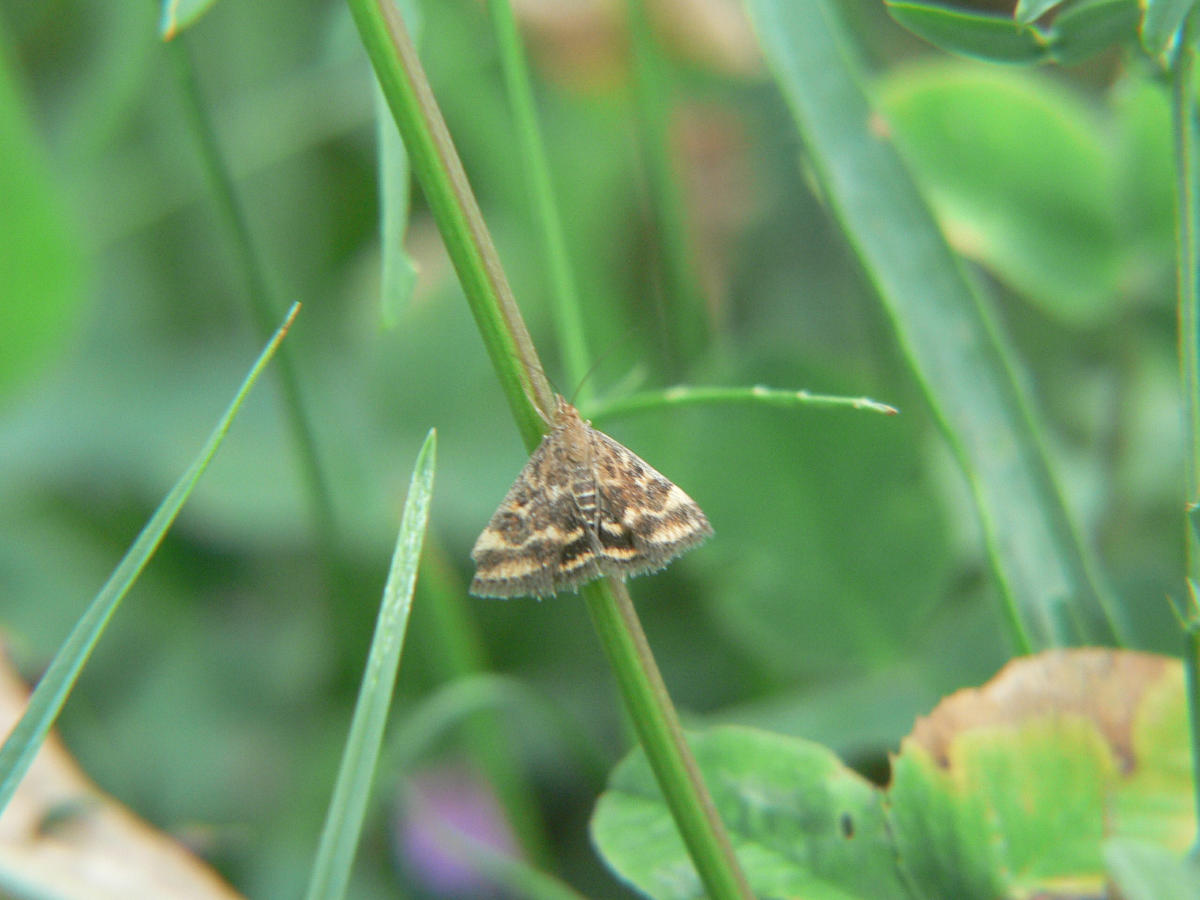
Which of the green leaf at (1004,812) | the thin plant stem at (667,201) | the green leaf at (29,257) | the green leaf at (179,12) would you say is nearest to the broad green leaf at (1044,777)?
the green leaf at (1004,812)

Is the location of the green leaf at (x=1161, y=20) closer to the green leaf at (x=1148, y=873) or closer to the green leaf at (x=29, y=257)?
the green leaf at (x=1148, y=873)

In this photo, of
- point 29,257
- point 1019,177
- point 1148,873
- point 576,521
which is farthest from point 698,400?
point 29,257

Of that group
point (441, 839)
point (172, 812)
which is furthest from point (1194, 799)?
point (172, 812)

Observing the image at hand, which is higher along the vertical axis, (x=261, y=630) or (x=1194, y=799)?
(x=261, y=630)

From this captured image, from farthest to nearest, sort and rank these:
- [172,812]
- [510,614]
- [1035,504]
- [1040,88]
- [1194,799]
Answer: [510,614], [172,812], [1040,88], [1035,504], [1194,799]

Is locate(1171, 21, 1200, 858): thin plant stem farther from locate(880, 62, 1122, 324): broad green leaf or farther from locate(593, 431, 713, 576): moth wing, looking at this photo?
locate(880, 62, 1122, 324): broad green leaf

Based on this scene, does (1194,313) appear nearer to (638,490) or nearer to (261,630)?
(638,490)

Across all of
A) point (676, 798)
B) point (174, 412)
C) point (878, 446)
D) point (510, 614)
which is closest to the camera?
point (676, 798)

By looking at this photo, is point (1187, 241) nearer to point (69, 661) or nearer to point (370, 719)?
point (370, 719)

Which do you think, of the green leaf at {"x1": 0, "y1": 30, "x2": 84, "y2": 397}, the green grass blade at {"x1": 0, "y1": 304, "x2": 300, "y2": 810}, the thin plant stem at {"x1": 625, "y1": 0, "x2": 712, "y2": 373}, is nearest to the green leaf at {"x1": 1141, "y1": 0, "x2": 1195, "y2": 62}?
the green grass blade at {"x1": 0, "y1": 304, "x2": 300, "y2": 810}
